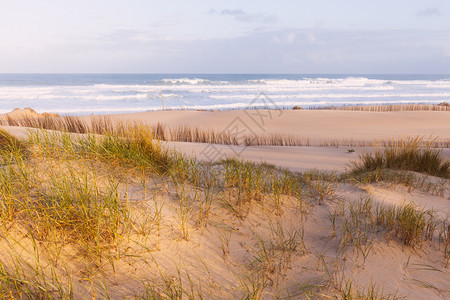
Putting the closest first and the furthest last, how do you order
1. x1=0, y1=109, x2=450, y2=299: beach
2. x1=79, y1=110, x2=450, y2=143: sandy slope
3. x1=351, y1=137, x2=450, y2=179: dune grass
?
1. x1=0, y1=109, x2=450, y2=299: beach
2. x1=351, y1=137, x2=450, y2=179: dune grass
3. x1=79, y1=110, x2=450, y2=143: sandy slope

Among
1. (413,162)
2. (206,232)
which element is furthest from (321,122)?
(206,232)

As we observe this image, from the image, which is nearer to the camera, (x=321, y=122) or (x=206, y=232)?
(x=206, y=232)

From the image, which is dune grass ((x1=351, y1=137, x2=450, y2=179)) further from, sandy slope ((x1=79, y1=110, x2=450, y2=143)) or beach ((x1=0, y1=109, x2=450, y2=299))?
sandy slope ((x1=79, y1=110, x2=450, y2=143))

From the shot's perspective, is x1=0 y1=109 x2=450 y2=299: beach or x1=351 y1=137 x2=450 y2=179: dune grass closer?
x1=0 y1=109 x2=450 y2=299: beach

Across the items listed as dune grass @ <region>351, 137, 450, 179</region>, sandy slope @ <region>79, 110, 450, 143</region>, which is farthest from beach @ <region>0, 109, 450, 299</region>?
sandy slope @ <region>79, 110, 450, 143</region>

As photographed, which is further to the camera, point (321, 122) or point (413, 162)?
point (321, 122)

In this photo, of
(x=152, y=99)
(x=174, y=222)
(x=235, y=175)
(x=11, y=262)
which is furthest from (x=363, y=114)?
(x=152, y=99)

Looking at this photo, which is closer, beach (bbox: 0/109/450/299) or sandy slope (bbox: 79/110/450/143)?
beach (bbox: 0/109/450/299)

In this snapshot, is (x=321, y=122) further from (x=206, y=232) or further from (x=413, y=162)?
(x=206, y=232)

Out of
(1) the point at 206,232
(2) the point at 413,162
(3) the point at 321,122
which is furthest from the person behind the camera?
(3) the point at 321,122

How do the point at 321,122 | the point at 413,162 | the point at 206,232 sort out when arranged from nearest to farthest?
the point at 206,232 < the point at 413,162 < the point at 321,122

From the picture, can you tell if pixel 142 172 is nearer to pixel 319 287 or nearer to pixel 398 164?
pixel 319 287

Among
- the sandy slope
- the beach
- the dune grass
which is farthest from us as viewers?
the sandy slope

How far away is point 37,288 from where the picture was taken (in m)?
1.65
